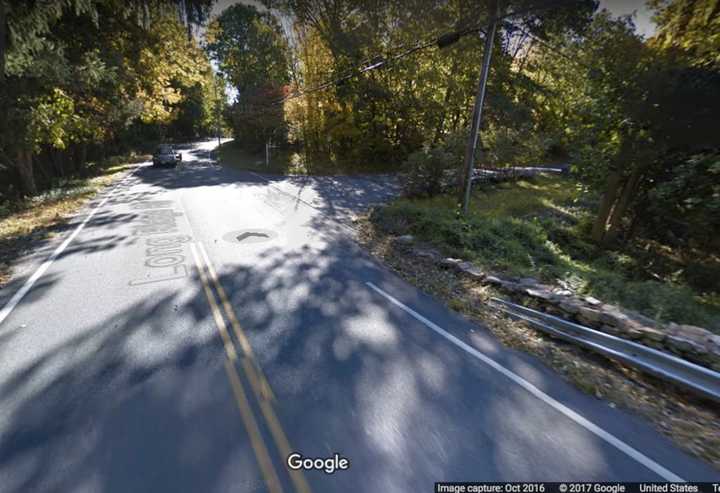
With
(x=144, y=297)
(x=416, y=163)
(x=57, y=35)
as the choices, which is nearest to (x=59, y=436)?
(x=144, y=297)

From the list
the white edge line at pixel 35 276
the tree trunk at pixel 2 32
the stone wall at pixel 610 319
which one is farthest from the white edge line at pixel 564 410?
the tree trunk at pixel 2 32

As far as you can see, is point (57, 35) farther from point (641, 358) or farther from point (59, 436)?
point (641, 358)

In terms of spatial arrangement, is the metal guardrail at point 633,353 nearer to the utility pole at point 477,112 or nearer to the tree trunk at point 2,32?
the utility pole at point 477,112

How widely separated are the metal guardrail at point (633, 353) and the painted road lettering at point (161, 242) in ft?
20.1

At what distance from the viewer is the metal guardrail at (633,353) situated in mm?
3242

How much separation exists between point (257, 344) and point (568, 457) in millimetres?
3436

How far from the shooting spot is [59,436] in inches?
110

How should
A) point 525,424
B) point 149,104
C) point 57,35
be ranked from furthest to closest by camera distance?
point 149,104 → point 57,35 → point 525,424

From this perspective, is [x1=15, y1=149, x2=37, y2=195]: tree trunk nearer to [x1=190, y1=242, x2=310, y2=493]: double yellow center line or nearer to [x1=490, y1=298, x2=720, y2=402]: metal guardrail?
[x1=190, y1=242, x2=310, y2=493]: double yellow center line

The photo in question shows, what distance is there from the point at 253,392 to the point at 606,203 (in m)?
13.1

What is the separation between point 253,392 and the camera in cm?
333

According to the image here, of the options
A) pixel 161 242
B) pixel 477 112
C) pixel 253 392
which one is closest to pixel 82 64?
pixel 161 242

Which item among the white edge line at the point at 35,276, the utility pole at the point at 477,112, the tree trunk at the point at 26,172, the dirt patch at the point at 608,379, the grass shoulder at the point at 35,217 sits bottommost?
the dirt patch at the point at 608,379

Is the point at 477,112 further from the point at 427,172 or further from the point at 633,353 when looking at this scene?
the point at 633,353
